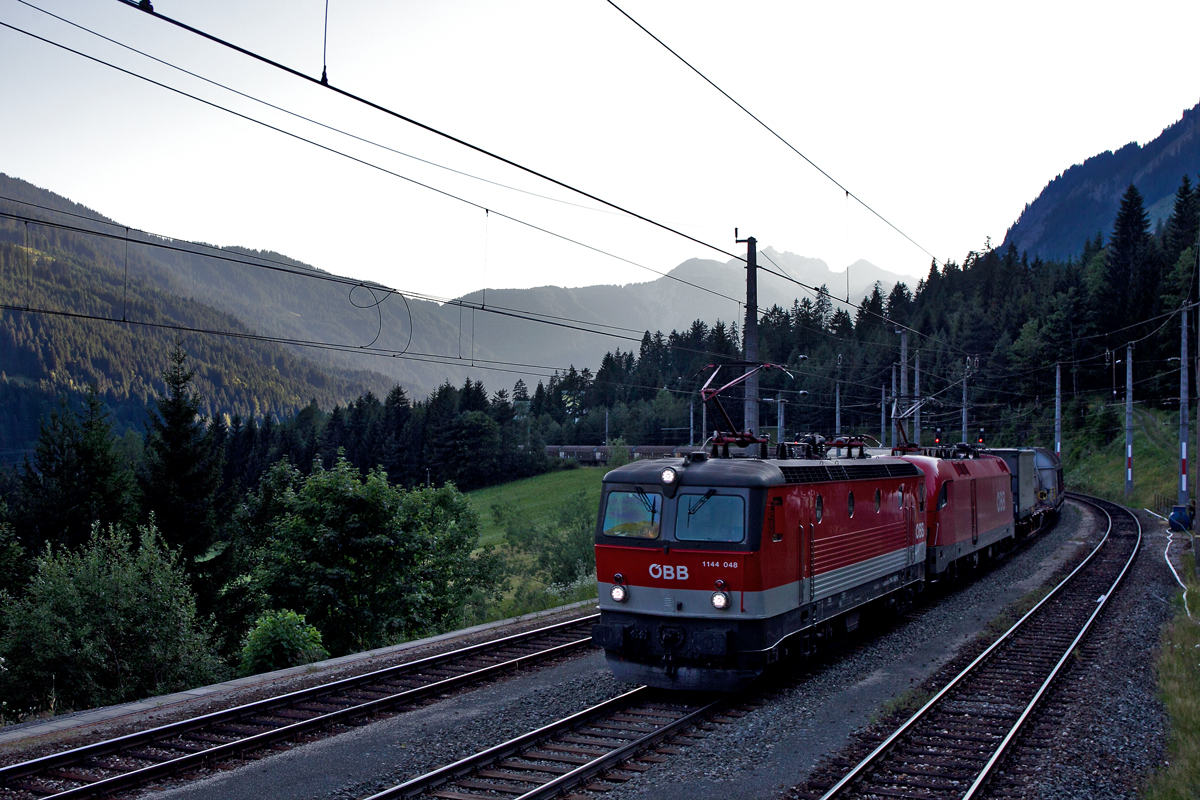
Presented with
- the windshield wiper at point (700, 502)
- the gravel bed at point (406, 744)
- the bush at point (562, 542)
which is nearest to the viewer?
the gravel bed at point (406, 744)

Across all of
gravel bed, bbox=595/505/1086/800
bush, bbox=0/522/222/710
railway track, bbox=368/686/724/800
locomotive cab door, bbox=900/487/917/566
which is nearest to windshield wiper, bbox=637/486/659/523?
railway track, bbox=368/686/724/800

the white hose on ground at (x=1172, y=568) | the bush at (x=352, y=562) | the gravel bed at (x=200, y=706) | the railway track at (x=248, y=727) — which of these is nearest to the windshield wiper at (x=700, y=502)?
the railway track at (x=248, y=727)

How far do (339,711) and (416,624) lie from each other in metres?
12.4

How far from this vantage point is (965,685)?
12.5m

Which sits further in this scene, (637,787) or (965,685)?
(965,685)

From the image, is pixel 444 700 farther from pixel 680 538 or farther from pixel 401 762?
pixel 680 538

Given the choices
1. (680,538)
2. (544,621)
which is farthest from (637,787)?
(544,621)

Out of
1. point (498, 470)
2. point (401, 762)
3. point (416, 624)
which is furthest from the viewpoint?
point (498, 470)

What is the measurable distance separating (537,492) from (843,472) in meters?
81.5

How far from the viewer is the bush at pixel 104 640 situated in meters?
17.5

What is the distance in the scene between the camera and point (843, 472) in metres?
14.0

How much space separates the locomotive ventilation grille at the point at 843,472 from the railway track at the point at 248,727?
210 inches

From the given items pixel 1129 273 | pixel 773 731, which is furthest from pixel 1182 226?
pixel 773 731

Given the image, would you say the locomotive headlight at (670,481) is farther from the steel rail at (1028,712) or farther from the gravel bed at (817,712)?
the steel rail at (1028,712)
